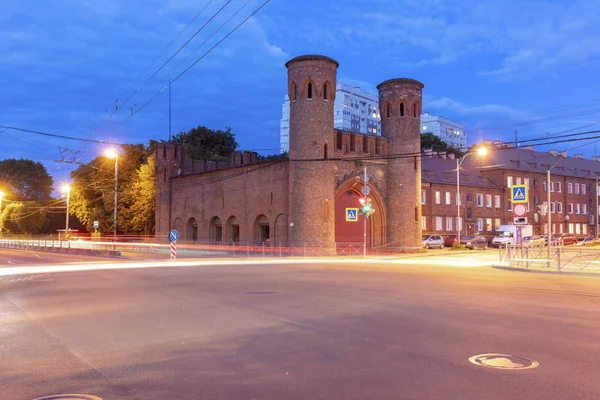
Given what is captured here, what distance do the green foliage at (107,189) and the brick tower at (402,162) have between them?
109 feet

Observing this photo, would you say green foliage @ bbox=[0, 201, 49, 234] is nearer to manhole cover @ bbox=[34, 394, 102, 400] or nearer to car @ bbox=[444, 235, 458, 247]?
car @ bbox=[444, 235, 458, 247]

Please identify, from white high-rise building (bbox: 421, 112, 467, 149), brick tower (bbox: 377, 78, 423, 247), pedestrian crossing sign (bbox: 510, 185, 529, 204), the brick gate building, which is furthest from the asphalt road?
white high-rise building (bbox: 421, 112, 467, 149)

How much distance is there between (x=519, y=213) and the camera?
81.6 feet

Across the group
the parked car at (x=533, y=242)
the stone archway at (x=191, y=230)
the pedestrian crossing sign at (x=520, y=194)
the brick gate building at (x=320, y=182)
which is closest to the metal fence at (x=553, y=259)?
the parked car at (x=533, y=242)

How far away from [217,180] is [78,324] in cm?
4305

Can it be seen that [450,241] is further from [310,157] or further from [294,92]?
[294,92]

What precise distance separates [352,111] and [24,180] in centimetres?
7824

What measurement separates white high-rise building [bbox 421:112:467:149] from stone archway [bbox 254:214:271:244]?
105 metres

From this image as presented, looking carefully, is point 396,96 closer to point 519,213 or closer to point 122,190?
point 519,213

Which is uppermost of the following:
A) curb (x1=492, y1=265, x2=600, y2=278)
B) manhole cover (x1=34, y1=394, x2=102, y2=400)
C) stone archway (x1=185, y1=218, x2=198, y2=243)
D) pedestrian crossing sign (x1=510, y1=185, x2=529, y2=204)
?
pedestrian crossing sign (x1=510, y1=185, x2=529, y2=204)

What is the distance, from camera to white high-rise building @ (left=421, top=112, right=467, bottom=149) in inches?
5837

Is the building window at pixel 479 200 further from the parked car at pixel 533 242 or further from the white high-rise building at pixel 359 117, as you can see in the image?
the white high-rise building at pixel 359 117

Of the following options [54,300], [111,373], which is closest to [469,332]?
[111,373]

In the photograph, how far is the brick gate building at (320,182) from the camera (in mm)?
42250
